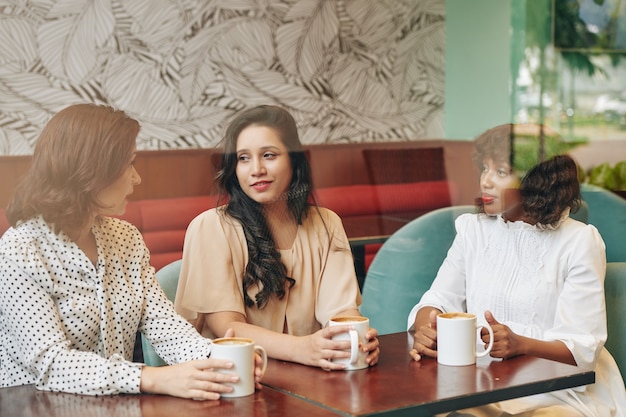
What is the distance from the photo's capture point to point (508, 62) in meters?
2.69

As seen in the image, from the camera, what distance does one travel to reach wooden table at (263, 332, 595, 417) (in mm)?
1402

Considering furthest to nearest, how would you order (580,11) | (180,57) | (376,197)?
1. (580,11)
2. (376,197)
3. (180,57)

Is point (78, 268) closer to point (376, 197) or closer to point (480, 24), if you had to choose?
point (376, 197)

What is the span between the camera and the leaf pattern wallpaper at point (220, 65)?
1.74 m

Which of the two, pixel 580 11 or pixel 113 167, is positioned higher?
pixel 580 11

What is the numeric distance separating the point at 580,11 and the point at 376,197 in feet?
3.27

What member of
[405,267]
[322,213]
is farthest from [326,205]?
[405,267]

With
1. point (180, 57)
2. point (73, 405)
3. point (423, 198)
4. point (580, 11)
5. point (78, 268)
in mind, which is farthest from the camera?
point (580, 11)

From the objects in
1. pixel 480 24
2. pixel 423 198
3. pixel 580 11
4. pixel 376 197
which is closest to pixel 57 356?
pixel 376 197

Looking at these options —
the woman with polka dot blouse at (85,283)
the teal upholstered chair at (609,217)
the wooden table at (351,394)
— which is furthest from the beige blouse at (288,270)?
the teal upholstered chair at (609,217)

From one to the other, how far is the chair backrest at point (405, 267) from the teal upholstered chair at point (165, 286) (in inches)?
22.0

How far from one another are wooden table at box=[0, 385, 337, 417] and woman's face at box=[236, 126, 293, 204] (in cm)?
64

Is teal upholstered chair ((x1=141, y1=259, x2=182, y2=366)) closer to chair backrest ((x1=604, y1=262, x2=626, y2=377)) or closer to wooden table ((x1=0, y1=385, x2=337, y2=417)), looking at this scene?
wooden table ((x1=0, y1=385, x2=337, y2=417))

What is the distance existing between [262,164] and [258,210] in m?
0.11
